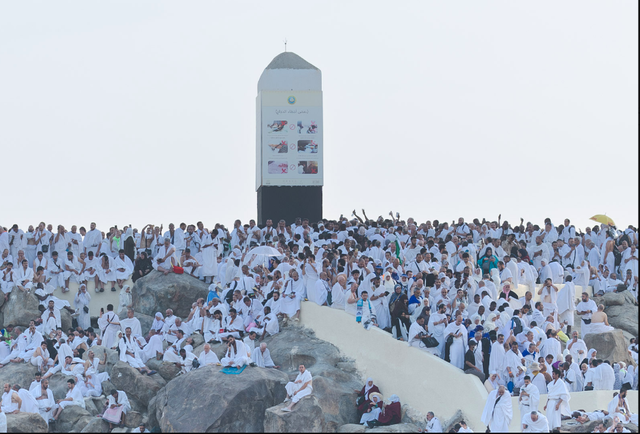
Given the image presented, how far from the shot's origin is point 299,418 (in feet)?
71.5

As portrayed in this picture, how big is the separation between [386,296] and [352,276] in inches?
51.9

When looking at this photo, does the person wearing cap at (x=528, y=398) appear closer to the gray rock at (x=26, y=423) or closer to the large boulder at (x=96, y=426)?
the large boulder at (x=96, y=426)

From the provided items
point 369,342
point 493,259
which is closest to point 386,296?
point 369,342

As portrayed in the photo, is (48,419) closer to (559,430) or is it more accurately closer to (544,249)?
(559,430)

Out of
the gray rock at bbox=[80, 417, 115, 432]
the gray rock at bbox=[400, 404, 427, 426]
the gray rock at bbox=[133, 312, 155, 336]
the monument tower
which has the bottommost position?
the gray rock at bbox=[80, 417, 115, 432]

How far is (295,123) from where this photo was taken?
35438 mm

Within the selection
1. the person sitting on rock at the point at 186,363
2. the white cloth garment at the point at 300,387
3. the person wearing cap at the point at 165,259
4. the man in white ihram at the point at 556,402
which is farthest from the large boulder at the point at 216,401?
the person wearing cap at the point at 165,259

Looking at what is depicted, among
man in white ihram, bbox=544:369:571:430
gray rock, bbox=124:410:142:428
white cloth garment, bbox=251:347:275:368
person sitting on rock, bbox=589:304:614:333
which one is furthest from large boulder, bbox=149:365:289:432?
person sitting on rock, bbox=589:304:614:333

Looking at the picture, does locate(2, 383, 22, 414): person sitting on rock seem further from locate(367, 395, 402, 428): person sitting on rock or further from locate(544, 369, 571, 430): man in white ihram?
locate(544, 369, 571, 430): man in white ihram

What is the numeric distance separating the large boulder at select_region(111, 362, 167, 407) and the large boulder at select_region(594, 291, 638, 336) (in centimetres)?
1359

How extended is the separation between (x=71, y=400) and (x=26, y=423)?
140 centimetres

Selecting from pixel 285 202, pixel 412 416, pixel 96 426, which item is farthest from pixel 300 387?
pixel 285 202

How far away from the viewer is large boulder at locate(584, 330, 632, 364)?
2559 cm

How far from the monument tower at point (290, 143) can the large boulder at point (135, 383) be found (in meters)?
11.8
